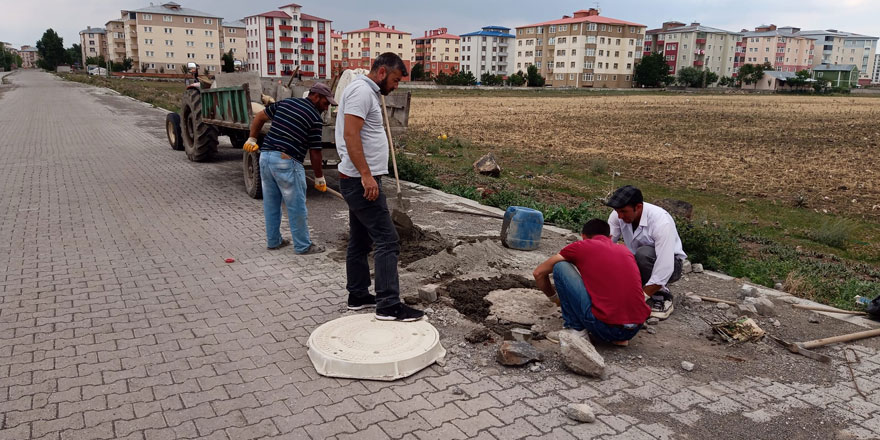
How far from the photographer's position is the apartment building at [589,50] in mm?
98812

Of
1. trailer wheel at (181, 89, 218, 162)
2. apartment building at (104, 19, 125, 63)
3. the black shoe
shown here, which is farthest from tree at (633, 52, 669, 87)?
apartment building at (104, 19, 125, 63)

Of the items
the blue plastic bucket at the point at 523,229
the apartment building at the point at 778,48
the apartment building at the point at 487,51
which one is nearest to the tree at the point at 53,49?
the apartment building at the point at 487,51

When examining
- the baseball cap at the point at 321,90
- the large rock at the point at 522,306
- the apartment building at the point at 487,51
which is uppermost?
the apartment building at the point at 487,51

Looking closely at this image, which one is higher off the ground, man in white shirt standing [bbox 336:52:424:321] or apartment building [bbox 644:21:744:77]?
apartment building [bbox 644:21:744:77]

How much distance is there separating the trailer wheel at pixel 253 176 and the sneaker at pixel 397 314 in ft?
16.5

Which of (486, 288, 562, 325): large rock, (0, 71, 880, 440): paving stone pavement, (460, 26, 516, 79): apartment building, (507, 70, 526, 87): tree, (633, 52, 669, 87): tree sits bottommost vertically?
(0, 71, 880, 440): paving stone pavement

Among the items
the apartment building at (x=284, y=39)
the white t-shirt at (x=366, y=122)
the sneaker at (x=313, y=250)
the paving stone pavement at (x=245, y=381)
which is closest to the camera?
the paving stone pavement at (x=245, y=381)

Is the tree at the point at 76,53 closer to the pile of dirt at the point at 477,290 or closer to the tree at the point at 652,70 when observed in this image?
the tree at the point at 652,70

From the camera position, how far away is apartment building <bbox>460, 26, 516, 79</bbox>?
122 meters

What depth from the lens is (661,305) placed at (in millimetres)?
5090

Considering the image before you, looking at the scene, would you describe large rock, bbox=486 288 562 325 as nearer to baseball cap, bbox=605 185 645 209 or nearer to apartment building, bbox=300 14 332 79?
baseball cap, bbox=605 185 645 209

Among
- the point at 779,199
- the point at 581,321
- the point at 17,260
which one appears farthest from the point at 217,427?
the point at 779,199

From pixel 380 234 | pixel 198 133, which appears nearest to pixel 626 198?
pixel 380 234

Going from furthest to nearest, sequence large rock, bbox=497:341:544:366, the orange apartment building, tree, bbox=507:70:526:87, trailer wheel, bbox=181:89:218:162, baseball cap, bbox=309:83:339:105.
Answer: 1. the orange apartment building
2. tree, bbox=507:70:526:87
3. trailer wheel, bbox=181:89:218:162
4. baseball cap, bbox=309:83:339:105
5. large rock, bbox=497:341:544:366
